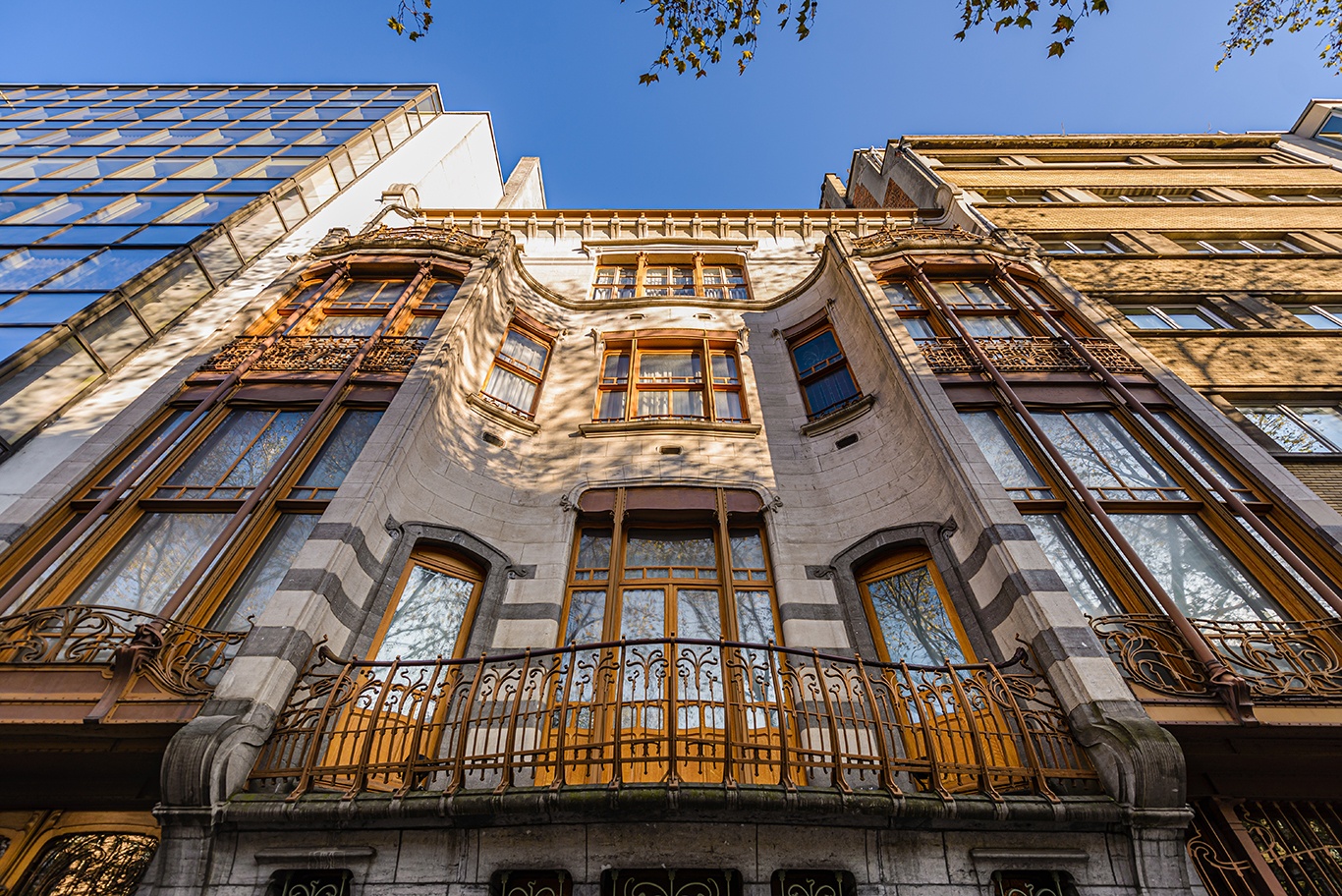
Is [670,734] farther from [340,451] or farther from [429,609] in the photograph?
[340,451]

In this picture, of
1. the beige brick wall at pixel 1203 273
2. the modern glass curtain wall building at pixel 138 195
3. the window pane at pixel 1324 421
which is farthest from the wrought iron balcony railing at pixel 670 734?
the beige brick wall at pixel 1203 273

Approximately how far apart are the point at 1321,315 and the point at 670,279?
1571 centimetres

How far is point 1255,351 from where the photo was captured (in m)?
13.3

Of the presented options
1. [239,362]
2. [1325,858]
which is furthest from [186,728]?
[1325,858]

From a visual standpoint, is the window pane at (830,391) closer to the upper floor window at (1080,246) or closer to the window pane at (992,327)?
the window pane at (992,327)

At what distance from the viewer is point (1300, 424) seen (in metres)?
11.5

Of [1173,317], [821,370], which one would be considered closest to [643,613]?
[821,370]

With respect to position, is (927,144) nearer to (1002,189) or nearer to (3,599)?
(1002,189)

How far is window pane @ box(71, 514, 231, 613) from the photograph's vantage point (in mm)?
7754

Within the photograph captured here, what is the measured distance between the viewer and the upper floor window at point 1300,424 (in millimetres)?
11062

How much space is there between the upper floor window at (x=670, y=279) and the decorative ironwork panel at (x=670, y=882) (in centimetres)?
1277

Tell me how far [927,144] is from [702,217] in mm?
13774

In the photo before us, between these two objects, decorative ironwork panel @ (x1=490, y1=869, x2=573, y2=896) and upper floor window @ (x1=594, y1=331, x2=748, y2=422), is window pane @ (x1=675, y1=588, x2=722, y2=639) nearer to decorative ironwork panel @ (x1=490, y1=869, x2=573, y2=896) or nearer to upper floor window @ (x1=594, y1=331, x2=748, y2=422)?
decorative ironwork panel @ (x1=490, y1=869, x2=573, y2=896)

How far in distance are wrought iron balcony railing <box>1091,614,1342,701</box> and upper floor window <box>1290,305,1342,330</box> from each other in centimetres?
1158
